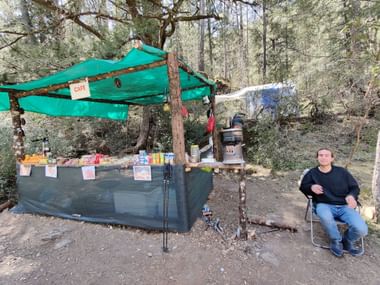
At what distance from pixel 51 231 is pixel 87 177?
0.83 meters

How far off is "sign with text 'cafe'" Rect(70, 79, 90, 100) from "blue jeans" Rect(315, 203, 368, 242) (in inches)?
120

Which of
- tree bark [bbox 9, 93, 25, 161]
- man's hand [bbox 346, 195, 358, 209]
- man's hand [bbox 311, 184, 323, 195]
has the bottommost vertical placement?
man's hand [bbox 346, 195, 358, 209]

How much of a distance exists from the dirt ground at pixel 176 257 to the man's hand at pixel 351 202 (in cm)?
49

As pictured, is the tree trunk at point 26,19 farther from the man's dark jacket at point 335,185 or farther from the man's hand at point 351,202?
the man's hand at point 351,202

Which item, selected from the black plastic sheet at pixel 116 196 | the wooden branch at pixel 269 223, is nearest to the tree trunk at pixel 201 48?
the black plastic sheet at pixel 116 196

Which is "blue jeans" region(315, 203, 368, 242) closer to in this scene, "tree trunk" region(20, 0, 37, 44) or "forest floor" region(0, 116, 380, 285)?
"forest floor" region(0, 116, 380, 285)

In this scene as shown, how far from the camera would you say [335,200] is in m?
2.27

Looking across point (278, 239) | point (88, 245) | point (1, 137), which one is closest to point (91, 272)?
point (88, 245)

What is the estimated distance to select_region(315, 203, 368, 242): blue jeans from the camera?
2031mm

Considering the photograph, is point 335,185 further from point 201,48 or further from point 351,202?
point 201,48

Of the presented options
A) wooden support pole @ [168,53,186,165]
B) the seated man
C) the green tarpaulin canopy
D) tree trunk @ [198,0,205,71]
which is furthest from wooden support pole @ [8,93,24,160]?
tree trunk @ [198,0,205,71]

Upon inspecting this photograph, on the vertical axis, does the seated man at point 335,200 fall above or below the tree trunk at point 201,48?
below

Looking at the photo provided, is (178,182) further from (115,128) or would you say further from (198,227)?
(115,128)

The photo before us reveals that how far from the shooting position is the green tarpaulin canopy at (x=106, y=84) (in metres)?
2.35
